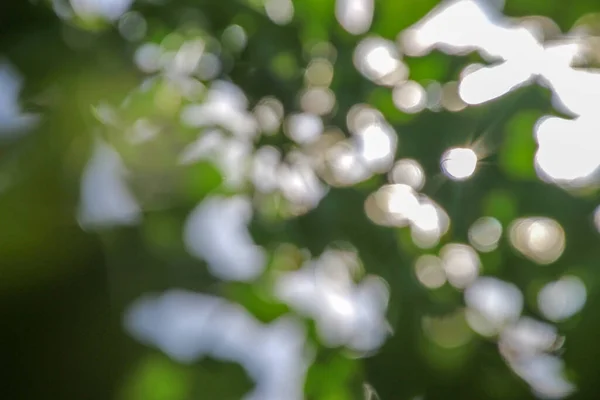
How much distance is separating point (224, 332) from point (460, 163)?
7.2 inches

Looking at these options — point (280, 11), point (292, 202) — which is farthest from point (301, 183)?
point (280, 11)

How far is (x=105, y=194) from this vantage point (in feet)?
1.31

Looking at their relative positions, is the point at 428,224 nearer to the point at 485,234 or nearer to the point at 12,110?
the point at 485,234

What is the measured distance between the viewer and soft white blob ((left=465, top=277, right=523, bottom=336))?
1.29 feet

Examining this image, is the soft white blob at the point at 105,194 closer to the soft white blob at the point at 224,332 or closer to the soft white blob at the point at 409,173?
the soft white blob at the point at 224,332

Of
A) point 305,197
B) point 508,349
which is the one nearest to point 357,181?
point 305,197

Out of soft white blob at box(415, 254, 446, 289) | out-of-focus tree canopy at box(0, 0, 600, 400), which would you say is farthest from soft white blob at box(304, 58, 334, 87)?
soft white blob at box(415, 254, 446, 289)

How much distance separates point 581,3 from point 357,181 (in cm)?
19

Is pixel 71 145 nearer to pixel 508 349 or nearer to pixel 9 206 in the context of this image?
pixel 9 206

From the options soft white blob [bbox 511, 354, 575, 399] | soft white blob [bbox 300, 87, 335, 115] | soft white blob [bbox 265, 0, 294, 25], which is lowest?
soft white blob [bbox 511, 354, 575, 399]

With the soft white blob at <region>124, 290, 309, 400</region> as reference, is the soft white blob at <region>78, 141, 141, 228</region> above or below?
above

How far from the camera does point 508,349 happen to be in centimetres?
39

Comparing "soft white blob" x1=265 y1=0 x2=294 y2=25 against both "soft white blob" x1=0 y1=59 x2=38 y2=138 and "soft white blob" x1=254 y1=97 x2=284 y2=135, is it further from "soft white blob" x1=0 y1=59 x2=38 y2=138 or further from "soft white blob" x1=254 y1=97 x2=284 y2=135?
"soft white blob" x1=0 y1=59 x2=38 y2=138

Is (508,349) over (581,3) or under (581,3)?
under
